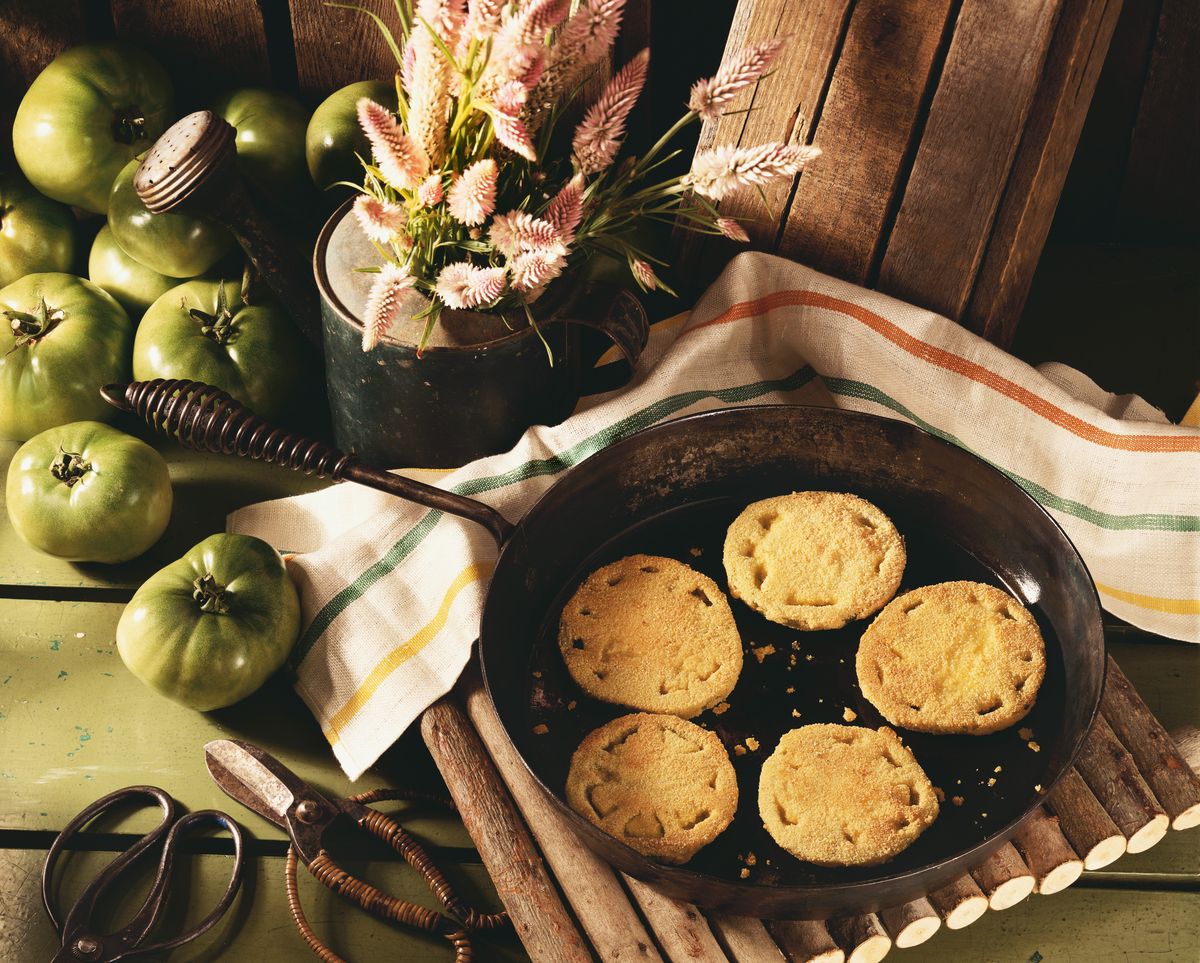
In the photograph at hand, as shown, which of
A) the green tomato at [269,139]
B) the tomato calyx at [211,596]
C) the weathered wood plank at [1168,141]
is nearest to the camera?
the tomato calyx at [211,596]

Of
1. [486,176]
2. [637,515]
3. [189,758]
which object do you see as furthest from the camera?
[637,515]

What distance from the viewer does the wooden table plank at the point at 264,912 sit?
1316 mm

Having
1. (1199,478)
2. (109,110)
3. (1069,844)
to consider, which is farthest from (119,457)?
(1199,478)

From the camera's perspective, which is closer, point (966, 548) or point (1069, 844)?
point (1069, 844)

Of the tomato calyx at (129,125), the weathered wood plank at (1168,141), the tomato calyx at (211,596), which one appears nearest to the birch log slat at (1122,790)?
the tomato calyx at (211,596)

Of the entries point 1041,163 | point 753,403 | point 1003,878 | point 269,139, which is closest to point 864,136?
point 1041,163

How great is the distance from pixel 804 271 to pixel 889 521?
0.40m

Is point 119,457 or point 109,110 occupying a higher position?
A: point 109,110

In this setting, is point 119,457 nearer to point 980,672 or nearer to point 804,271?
point 804,271

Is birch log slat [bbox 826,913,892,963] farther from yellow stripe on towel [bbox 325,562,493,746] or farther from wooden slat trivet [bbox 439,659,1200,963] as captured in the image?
yellow stripe on towel [bbox 325,562,493,746]

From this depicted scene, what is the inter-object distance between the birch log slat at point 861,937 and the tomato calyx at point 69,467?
1.08 metres

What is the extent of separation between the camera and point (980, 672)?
1.36 metres

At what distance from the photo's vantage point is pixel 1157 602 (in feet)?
5.04

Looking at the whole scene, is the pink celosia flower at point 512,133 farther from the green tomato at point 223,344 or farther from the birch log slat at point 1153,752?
the birch log slat at point 1153,752
